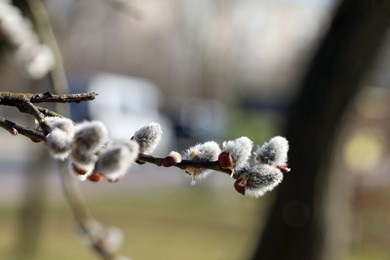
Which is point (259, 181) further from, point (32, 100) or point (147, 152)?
point (32, 100)

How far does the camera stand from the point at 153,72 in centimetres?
3166

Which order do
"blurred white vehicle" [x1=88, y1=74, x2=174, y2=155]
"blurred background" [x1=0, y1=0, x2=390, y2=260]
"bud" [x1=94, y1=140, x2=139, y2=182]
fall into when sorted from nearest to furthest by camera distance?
"bud" [x1=94, y1=140, x2=139, y2=182] → "blurred background" [x1=0, y1=0, x2=390, y2=260] → "blurred white vehicle" [x1=88, y1=74, x2=174, y2=155]

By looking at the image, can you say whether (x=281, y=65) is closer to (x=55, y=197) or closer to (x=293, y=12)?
(x=293, y=12)

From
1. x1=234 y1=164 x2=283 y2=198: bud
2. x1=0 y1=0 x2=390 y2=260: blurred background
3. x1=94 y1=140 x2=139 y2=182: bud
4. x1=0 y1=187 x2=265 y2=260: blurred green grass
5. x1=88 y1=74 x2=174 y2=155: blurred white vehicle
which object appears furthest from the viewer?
x1=88 y1=74 x2=174 y2=155: blurred white vehicle

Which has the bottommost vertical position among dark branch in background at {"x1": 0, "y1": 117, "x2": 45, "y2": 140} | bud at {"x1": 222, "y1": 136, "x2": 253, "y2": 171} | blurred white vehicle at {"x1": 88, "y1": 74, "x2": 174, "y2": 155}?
dark branch in background at {"x1": 0, "y1": 117, "x2": 45, "y2": 140}

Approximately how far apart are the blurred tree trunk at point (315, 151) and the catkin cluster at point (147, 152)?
10.6 ft

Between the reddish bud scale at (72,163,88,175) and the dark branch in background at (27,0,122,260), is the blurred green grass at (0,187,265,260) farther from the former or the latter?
the reddish bud scale at (72,163,88,175)

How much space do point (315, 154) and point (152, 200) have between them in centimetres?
808

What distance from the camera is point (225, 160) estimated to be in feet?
3.72

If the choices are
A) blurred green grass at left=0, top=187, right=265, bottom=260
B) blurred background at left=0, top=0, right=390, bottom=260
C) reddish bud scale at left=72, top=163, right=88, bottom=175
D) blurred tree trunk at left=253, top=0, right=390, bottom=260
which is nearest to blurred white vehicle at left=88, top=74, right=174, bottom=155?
blurred background at left=0, top=0, right=390, bottom=260

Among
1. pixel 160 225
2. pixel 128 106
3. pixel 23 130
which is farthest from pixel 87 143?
pixel 128 106

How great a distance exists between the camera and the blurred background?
23.1 ft

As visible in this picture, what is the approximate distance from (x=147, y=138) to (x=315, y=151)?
11.3 feet

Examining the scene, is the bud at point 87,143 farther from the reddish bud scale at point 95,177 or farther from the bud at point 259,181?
the bud at point 259,181
